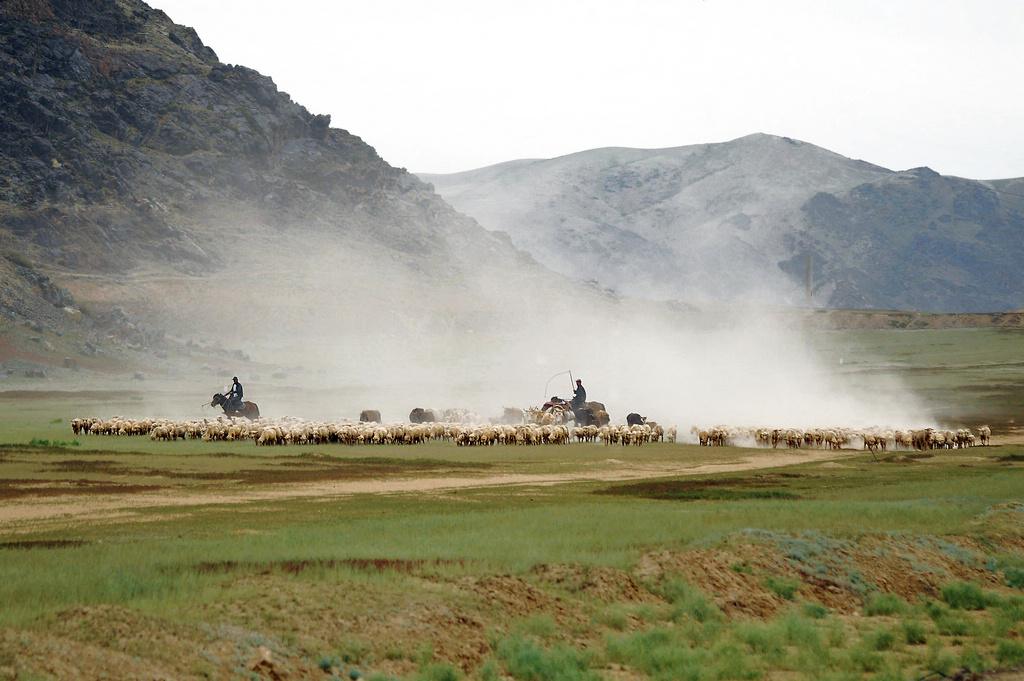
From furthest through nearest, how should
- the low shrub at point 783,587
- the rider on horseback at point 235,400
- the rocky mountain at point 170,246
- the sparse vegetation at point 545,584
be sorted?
the rocky mountain at point 170,246, the rider on horseback at point 235,400, the low shrub at point 783,587, the sparse vegetation at point 545,584

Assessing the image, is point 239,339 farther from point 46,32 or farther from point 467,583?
point 467,583

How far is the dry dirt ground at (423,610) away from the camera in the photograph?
1103cm

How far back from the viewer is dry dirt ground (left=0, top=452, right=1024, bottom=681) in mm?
11031

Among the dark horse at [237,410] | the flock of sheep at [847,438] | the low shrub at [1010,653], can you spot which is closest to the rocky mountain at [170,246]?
the dark horse at [237,410]

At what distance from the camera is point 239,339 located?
13350 centimetres

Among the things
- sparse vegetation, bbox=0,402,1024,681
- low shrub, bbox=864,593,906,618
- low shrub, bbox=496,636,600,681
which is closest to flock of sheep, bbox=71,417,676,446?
sparse vegetation, bbox=0,402,1024,681

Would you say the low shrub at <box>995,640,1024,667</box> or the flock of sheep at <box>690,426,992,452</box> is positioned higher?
the flock of sheep at <box>690,426,992,452</box>

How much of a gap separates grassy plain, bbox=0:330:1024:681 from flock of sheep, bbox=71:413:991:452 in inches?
560

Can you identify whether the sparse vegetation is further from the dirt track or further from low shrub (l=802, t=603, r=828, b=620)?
the dirt track

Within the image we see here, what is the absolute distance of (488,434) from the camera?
45.5m

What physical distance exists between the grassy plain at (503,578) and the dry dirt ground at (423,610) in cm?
4

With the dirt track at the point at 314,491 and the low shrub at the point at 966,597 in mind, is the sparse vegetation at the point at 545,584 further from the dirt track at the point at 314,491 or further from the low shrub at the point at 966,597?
the dirt track at the point at 314,491

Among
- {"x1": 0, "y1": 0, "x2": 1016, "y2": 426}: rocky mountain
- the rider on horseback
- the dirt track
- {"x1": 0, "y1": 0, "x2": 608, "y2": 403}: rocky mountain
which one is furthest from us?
{"x1": 0, "y1": 0, "x2": 608, "y2": 403}: rocky mountain

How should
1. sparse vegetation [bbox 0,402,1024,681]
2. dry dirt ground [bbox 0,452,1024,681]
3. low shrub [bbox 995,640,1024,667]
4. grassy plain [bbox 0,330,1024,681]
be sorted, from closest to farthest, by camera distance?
dry dirt ground [bbox 0,452,1024,681], grassy plain [bbox 0,330,1024,681], sparse vegetation [bbox 0,402,1024,681], low shrub [bbox 995,640,1024,667]
